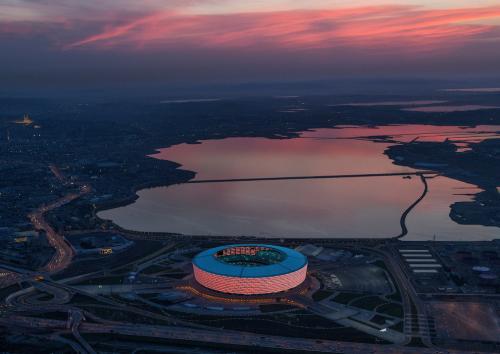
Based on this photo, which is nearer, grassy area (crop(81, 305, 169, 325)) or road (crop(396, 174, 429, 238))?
grassy area (crop(81, 305, 169, 325))

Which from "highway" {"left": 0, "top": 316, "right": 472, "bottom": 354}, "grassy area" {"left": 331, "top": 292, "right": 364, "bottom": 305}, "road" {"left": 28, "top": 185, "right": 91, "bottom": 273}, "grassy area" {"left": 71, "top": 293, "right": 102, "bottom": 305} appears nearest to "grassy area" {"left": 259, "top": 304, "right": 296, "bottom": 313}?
"grassy area" {"left": 331, "top": 292, "right": 364, "bottom": 305}

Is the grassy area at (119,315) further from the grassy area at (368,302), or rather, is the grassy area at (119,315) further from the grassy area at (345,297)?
the grassy area at (368,302)

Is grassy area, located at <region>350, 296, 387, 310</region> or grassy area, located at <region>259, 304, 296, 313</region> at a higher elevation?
grassy area, located at <region>259, 304, 296, 313</region>

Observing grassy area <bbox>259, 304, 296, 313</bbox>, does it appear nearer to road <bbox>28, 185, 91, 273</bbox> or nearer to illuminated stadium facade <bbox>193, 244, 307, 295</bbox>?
illuminated stadium facade <bbox>193, 244, 307, 295</bbox>

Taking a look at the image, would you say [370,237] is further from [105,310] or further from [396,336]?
[105,310]

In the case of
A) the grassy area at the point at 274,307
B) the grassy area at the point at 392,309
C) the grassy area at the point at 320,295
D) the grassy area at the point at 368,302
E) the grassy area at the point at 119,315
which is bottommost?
the grassy area at the point at 392,309

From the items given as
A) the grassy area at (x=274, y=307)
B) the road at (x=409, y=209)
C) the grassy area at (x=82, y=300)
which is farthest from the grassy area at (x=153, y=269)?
the road at (x=409, y=209)
